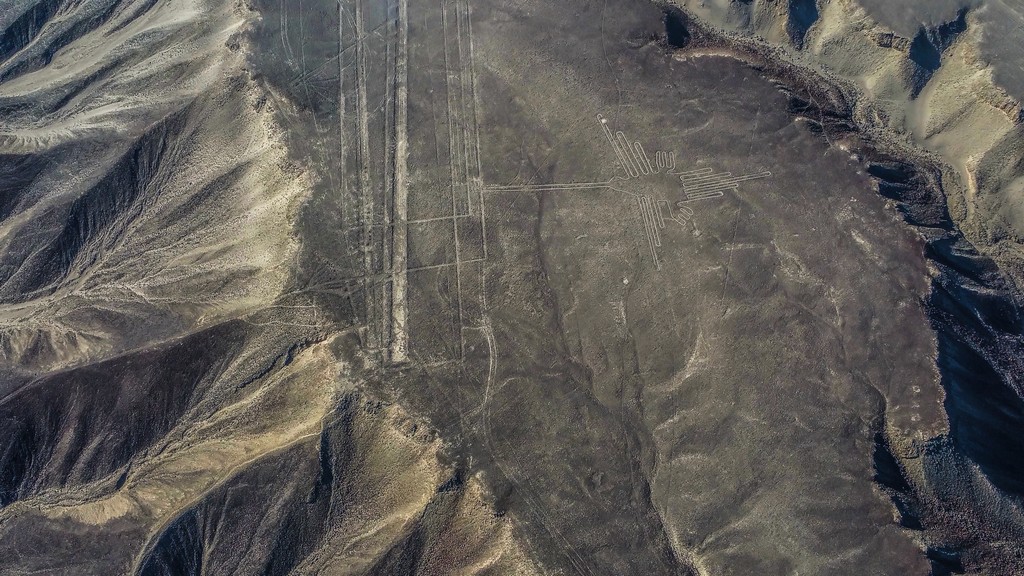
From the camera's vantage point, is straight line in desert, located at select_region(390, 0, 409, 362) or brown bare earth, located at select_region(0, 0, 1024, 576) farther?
straight line in desert, located at select_region(390, 0, 409, 362)

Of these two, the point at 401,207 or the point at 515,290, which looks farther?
the point at 401,207

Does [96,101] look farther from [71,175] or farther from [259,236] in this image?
[259,236]

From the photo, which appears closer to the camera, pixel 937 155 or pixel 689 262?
pixel 689 262

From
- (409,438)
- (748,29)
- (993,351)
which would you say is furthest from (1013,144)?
(409,438)

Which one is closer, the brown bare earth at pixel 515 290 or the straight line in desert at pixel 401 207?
the brown bare earth at pixel 515 290

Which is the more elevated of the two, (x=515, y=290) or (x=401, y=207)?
(x=401, y=207)

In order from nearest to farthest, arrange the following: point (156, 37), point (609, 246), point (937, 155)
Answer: point (609, 246) → point (937, 155) → point (156, 37)

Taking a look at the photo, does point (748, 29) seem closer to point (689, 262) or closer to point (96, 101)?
point (689, 262)

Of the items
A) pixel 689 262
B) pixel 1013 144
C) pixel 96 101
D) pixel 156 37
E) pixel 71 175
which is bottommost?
pixel 689 262

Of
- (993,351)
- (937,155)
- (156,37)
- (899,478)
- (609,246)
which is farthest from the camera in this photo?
(156,37)

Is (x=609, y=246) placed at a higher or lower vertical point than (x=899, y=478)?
higher
